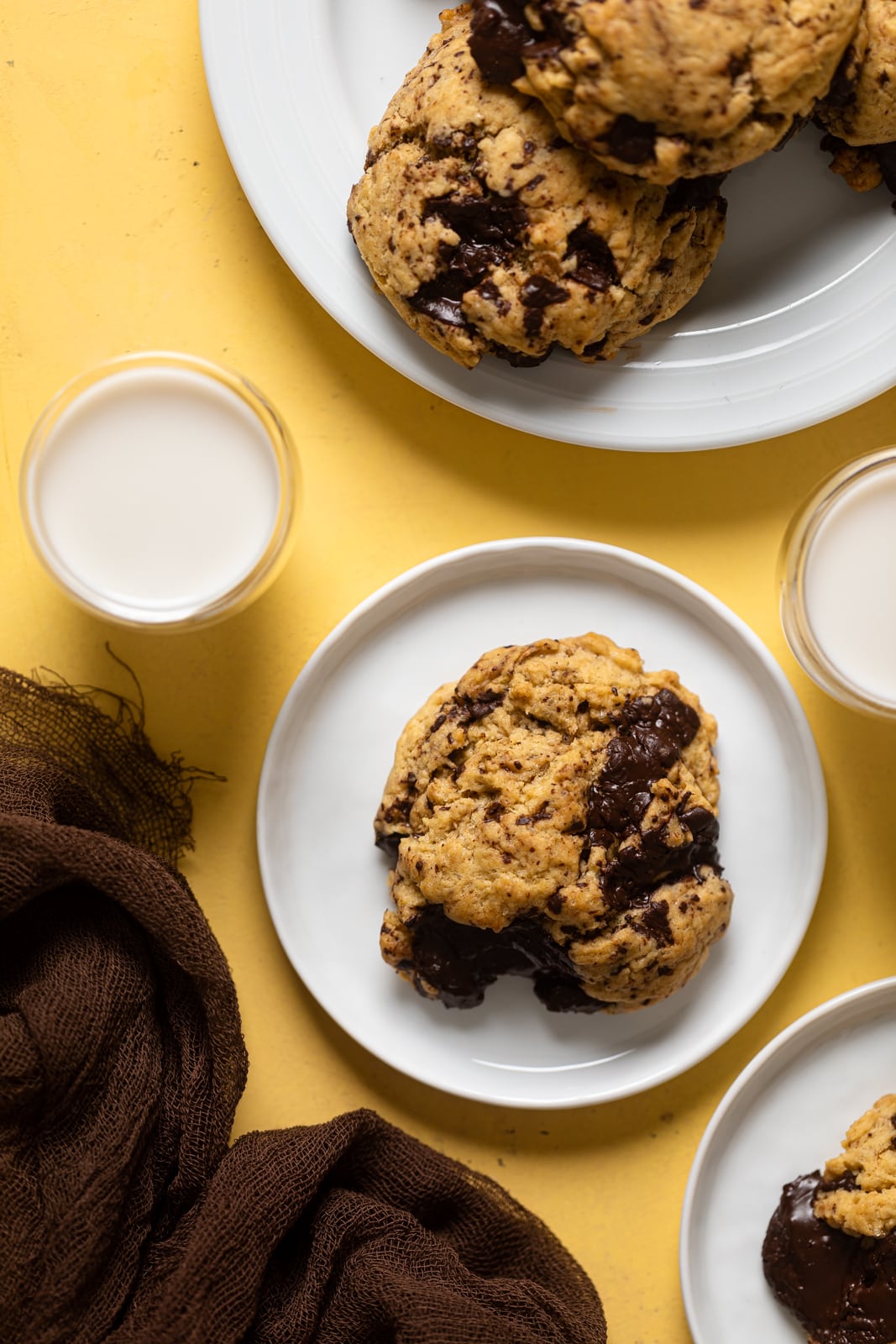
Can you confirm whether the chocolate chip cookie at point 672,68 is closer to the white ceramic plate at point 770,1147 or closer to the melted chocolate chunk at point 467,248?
the melted chocolate chunk at point 467,248

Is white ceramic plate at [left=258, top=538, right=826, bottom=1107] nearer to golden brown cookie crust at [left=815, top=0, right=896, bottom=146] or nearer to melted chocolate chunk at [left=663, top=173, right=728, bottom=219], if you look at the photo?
melted chocolate chunk at [left=663, top=173, right=728, bottom=219]

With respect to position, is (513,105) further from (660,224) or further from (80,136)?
(80,136)

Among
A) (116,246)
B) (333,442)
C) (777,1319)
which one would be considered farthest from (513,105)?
(777,1319)

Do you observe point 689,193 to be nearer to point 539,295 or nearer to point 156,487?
point 539,295

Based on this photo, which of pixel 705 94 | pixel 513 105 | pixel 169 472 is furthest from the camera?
pixel 169 472

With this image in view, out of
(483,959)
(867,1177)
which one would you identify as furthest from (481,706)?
(867,1177)

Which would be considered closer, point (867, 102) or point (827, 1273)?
point (867, 102)
